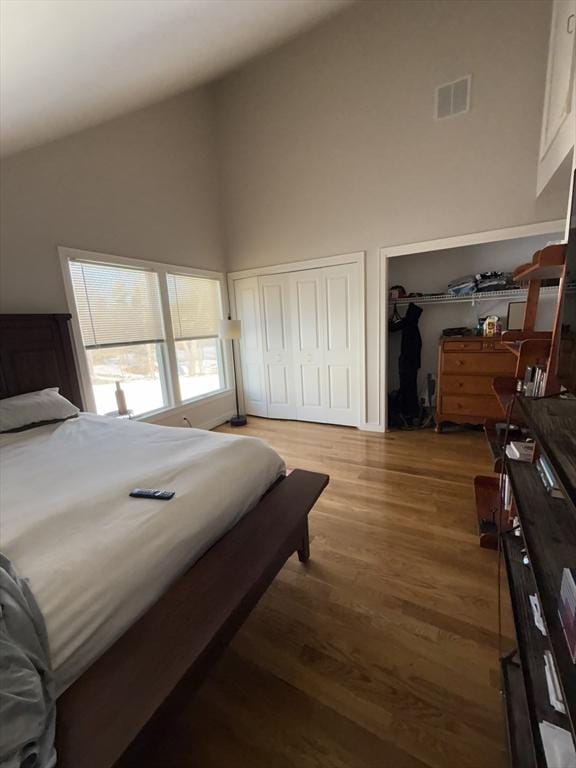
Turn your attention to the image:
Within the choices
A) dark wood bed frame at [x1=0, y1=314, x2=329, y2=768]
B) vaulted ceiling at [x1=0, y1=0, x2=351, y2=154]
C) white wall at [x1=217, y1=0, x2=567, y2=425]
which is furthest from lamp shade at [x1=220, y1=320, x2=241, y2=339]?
dark wood bed frame at [x1=0, y1=314, x2=329, y2=768]

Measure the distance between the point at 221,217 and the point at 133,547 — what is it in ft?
13.6

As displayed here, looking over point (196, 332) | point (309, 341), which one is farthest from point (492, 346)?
point (196, 332)

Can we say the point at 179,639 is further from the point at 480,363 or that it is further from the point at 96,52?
the point at 480,363

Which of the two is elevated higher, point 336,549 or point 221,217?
point 221,217

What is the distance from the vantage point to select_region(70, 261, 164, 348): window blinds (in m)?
2.69

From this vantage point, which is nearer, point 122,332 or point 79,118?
point 79,118

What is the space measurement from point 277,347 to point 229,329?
658mm

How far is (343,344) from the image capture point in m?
3.67

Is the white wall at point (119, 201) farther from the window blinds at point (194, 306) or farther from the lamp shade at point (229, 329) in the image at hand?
the lamp shade at point (229, 329)

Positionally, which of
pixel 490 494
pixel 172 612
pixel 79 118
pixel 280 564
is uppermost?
pixel 79 118

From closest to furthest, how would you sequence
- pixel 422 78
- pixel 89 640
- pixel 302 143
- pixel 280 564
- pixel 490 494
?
1. pixel 89 640
2. pixel 280 564
3. pixel 490 494
4. pixel 422 78
5. pixel 302 143

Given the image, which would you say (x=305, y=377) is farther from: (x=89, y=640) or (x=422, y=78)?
(x=89, y=640)

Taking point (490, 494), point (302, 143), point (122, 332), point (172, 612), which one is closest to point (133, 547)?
point (172, 612)

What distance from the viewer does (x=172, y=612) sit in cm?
97
